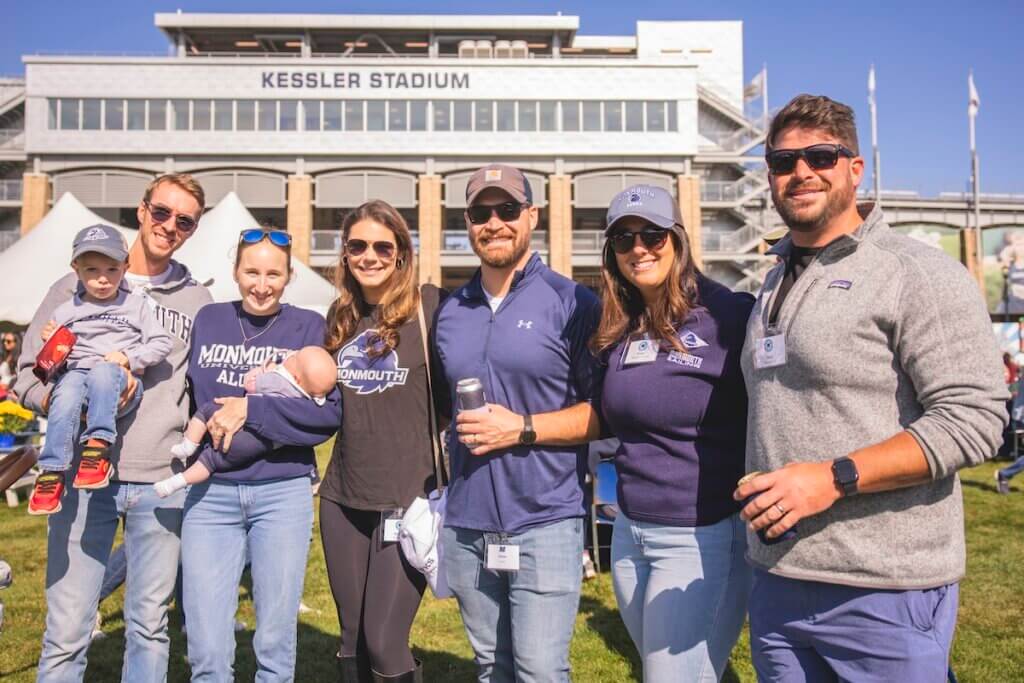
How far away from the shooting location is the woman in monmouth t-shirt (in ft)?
10.9

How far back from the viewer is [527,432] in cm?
293

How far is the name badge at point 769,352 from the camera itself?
7.47ft

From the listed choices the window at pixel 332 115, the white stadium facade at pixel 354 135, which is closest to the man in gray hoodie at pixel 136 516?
the white stadium facade at pixel 354 135

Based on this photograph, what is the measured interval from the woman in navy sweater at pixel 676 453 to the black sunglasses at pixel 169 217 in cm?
232

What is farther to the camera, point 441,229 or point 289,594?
point 441,229

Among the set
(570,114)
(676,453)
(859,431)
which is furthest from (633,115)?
(859,431)

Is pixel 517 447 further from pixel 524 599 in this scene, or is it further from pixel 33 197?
pixel 33 197

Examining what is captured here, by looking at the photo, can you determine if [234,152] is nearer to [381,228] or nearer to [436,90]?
[436,90]

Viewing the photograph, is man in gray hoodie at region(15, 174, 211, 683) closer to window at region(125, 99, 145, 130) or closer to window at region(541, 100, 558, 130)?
window at region(541, 100, 558, 130)

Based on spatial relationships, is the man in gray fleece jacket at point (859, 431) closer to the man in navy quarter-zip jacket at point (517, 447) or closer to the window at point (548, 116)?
the man in navy quarter-zip jacket at point (517, 447)

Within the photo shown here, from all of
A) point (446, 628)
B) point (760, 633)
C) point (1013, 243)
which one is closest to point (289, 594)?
point (760, 633)

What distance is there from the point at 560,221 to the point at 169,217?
137 ft

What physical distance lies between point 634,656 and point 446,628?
1578 millimetres

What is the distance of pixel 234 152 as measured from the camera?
43.5m
